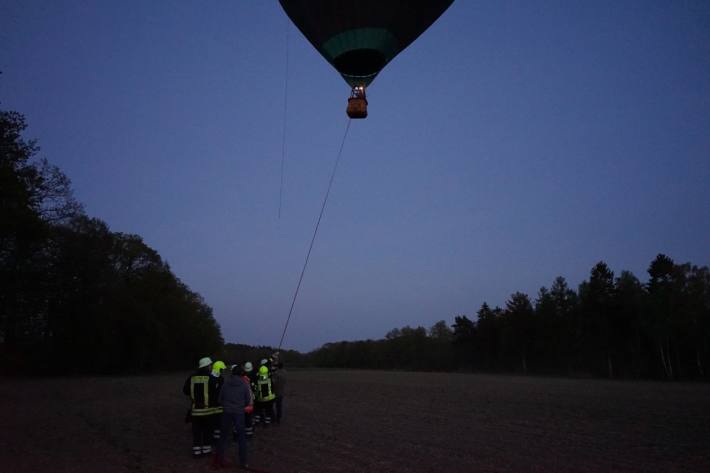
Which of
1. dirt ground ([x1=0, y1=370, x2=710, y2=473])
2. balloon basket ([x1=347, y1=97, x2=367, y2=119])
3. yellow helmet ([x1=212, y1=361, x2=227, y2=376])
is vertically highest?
balloon basket ([x1=347, y1=97, x2=367, y2=119])

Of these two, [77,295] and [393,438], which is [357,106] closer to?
[393,438]

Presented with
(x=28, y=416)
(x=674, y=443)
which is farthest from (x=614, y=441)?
(x=28, y=416)

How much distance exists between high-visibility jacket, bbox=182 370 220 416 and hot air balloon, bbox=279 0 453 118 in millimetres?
8567

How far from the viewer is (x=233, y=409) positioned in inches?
314

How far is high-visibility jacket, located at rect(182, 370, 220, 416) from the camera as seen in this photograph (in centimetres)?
871

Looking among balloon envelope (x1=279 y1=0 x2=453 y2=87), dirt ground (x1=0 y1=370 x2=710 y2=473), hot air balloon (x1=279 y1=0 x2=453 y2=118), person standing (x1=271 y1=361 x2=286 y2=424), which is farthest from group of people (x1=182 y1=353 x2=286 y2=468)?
balloon envelope (x1=279 y1=0 x2=453 y2=87)

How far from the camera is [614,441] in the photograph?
384 inches

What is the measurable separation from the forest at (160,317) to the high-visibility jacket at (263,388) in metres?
17.1

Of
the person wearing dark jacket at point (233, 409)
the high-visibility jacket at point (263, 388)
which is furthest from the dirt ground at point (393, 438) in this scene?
the high-visibility jacket at point (263, 388)

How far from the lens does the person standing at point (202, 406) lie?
8.61 metres

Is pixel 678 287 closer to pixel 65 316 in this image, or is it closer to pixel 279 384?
pixel 279 384

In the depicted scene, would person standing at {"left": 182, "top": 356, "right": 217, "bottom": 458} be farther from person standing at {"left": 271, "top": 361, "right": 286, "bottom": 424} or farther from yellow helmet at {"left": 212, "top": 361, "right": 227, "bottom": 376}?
person standing at {"left": 271, "top": 361, "right": 286, "bottom": 424}

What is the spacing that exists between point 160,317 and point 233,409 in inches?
1657

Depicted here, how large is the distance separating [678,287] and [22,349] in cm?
5342
